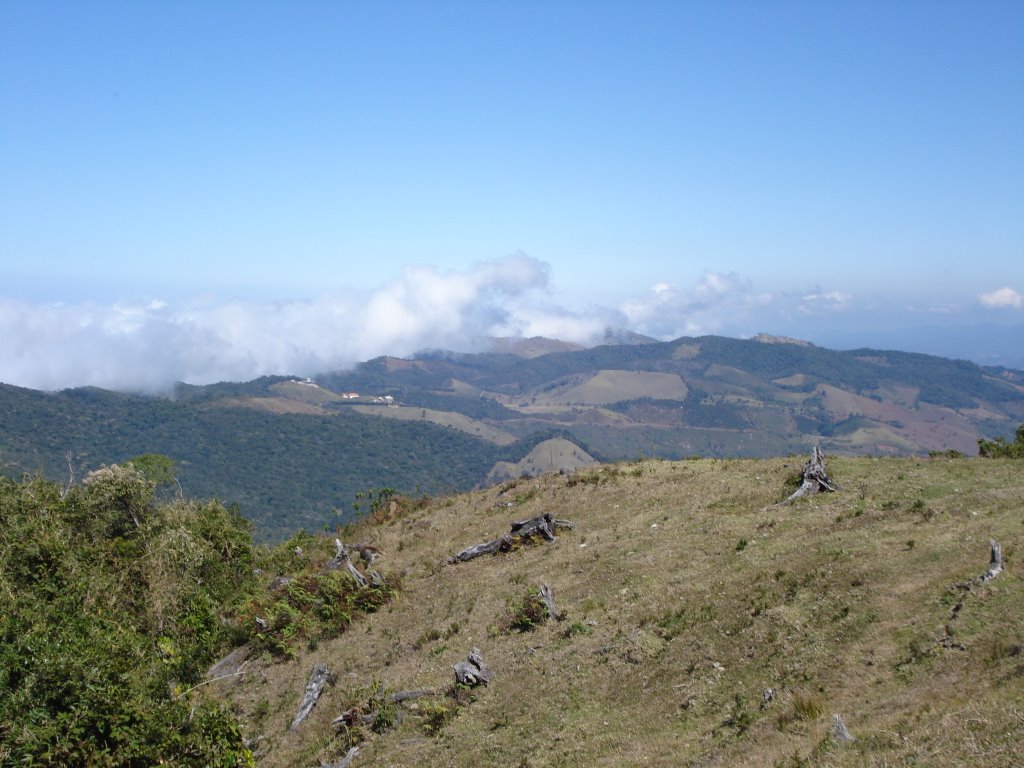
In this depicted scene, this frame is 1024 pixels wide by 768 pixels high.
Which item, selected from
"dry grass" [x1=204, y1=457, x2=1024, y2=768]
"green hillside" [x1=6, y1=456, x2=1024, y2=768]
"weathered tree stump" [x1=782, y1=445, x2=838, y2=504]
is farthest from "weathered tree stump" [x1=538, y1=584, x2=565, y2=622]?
"weathered tree stump" [x1=782, y1=445, x2=838, y2=504]

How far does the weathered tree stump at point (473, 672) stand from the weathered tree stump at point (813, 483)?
1341 centimetres

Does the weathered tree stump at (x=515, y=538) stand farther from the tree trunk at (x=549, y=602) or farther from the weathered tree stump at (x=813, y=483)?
the weathered tree stump at (x=813, y=483)

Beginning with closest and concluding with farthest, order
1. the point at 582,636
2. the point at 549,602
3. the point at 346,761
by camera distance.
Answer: the point at 346,761 < the point at 582,636 < the point at 549,602

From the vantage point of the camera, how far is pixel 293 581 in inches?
1048

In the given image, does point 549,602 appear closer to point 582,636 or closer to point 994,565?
point 582,636

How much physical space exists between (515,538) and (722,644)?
13305mm

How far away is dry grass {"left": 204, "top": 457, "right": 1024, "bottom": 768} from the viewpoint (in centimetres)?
1148

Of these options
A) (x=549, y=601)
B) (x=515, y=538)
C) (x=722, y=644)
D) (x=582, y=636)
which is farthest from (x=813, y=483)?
(x=582, y=636)

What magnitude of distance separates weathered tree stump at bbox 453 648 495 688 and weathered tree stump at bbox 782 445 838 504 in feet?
44.0

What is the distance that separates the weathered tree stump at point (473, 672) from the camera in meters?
17.2

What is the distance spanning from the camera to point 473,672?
1727 centimetres

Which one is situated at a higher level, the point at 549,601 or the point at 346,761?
the point at 549,601

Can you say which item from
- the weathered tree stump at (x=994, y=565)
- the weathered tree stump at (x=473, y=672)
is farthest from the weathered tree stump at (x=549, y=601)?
the weathered tree stump at (x=994, y=565)

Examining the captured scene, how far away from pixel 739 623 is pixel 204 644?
62.4ft
